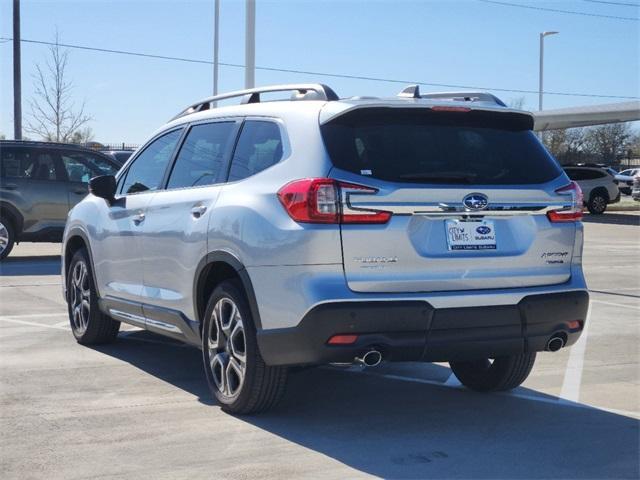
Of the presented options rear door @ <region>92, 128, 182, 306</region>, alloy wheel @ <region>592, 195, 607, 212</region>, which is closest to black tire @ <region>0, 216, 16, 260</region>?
rear door @ <region>92, 128, 182, 306</region>

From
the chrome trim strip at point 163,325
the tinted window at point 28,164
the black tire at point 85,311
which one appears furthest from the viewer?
the tinted window at point 28,164

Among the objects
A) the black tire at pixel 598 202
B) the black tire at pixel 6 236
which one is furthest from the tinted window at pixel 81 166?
the black tire at pixel 598 202

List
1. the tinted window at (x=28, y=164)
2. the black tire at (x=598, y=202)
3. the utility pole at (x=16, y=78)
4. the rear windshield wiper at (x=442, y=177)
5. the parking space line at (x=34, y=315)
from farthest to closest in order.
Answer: the black tire at (x=598, y=202) < the utility pole at (x=16, y=78) < the tinted window at (x=28, y=164) < the parking space line at (x=34, y=315) < the rear windshield wiper at (x=442, y=177)

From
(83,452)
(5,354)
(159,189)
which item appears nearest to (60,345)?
(5,354)

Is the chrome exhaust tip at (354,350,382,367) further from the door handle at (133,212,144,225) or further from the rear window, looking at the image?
the door handle at (133,212,144,225)

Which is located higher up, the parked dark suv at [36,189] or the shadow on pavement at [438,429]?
the parked dark suv at [36,189]

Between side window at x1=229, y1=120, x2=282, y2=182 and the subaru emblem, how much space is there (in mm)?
1068

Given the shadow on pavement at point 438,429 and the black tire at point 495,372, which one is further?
the black tire at point 495,372

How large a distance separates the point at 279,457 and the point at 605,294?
27.3 ft

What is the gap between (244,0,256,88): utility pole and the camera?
1858 centimetres

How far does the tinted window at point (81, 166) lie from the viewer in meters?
16.2

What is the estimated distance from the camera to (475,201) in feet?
18.1

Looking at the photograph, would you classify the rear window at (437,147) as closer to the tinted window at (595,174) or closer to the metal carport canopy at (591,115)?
the tinted window at (595,174)

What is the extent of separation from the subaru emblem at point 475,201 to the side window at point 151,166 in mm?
2505
